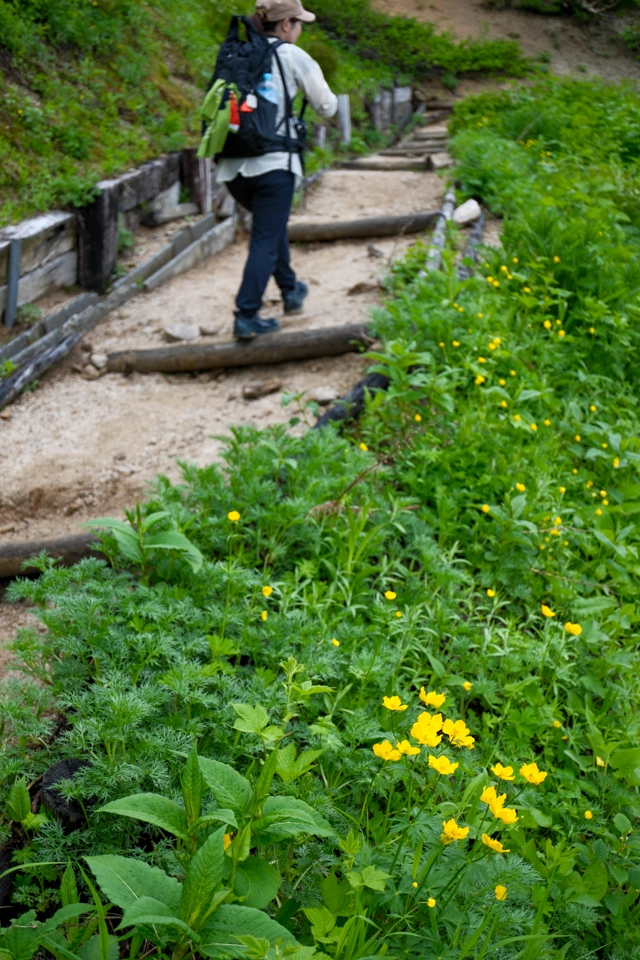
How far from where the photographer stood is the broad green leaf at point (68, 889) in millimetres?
1676

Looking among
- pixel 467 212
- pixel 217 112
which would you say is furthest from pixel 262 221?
pixel 467 212

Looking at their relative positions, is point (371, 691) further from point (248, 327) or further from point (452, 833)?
point (248, 327)

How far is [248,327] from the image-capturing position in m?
5.55

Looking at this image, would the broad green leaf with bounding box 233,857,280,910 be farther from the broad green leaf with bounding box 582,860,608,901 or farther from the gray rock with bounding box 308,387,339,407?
the gray rock with bounding box 308,387,339,407

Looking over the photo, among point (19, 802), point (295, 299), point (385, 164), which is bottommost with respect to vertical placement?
point (19, 802)

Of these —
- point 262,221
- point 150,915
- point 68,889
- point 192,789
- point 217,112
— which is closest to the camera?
point 150,915

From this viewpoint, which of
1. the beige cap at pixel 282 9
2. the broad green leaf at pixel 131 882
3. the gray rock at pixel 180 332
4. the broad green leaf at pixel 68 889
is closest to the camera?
the broad green leaf at pixel 131 882

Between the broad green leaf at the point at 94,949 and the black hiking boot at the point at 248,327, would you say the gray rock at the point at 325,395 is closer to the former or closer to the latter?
the black hiking boot at the point at 248,327

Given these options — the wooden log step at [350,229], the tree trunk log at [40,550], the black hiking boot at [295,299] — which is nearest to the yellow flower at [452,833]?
the tree trunk log at [40,550]

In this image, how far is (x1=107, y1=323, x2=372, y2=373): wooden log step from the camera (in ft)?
17.7

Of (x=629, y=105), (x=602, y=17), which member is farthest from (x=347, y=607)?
(x=602, y=17)

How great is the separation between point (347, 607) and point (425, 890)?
117 cm

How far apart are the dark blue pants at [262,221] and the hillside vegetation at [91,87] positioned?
162 cm

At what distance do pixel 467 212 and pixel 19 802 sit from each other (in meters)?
6.83
